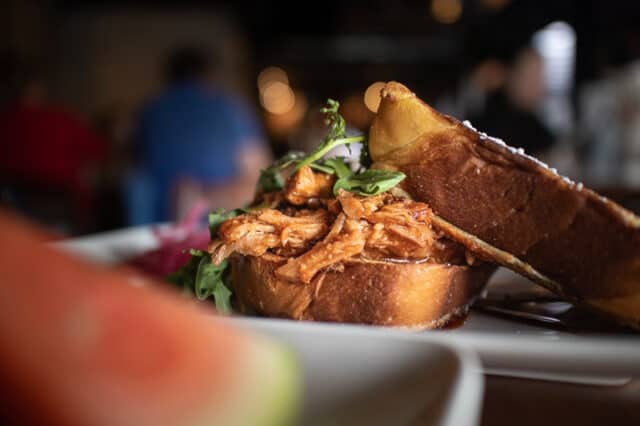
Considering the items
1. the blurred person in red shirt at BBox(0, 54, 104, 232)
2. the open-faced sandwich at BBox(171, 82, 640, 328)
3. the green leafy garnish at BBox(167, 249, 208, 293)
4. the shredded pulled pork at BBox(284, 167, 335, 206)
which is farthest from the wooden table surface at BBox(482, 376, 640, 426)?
the blurred person in red shirt at BBox(0, 54, 104, 232)

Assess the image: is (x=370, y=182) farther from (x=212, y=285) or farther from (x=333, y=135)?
(x=212, y=285)

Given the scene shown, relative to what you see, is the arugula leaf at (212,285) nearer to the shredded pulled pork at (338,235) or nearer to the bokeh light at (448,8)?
the shredded pulled pork at (338,235)

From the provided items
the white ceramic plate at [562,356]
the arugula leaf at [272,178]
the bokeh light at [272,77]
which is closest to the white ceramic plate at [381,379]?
the white ceramic plate at [562,356]

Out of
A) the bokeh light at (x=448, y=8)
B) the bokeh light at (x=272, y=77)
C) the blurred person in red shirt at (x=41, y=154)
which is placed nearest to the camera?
the blurred person in red shirt at (x=41, y=154)

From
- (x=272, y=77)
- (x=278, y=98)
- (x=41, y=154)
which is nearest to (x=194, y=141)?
(x=41, y=154)

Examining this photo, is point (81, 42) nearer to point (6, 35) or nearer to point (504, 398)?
point (6, 35)

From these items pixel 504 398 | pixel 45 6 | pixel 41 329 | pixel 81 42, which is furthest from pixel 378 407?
pixel 81 42
